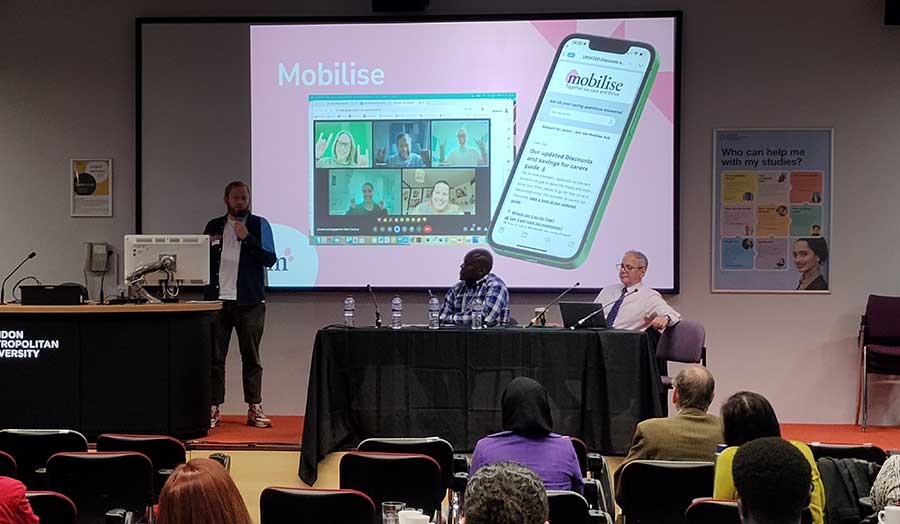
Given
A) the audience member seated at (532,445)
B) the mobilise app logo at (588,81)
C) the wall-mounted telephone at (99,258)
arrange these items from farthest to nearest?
the wall-mounted telephone at (99,258) → the mobilise app logo at (588,81) → the audience member seated at (532,445)

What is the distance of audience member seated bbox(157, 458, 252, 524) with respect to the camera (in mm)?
2223

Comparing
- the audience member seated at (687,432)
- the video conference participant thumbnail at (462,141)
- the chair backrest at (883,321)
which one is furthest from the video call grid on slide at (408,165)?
the audience member seated at (687,432)

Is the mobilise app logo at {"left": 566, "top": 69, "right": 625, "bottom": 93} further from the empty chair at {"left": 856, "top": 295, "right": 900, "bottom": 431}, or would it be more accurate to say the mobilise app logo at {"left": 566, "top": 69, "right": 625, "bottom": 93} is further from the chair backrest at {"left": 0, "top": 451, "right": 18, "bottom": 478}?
the chair backrest at {"left": 0, "top": 451, "right": 18, "bottom": 478}

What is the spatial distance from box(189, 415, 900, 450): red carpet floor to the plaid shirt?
1.31m

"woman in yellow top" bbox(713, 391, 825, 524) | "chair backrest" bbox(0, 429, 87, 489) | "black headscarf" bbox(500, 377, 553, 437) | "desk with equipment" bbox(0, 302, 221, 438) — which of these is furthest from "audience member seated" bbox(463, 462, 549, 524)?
"desk with equipment" bbox(0, 302, 221, 438)

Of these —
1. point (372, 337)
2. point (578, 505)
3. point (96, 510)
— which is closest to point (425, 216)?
point (372, 337)

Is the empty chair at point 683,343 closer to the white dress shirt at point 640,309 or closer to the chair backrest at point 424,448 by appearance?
the white dress shirt at point 640,309

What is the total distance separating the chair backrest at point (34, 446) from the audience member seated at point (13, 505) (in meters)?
1.25

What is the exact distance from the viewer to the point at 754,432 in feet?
10.5

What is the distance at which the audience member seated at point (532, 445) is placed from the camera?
11.3 ft

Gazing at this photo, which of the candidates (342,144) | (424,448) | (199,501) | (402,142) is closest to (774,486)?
(199,501)

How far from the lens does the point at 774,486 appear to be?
6.98ft

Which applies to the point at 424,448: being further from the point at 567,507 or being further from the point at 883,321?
the point at 883,321

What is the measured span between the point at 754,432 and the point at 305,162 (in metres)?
5.18
